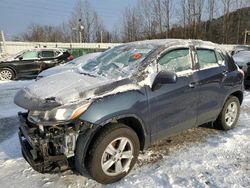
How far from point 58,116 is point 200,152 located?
7.84ft

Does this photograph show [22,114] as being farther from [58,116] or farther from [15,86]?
[15,86]

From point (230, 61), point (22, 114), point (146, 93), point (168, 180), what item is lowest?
point (168, 180)

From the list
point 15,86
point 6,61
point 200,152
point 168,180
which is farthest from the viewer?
point 6,61

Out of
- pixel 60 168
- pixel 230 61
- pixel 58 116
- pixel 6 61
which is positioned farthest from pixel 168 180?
pixel 6 61

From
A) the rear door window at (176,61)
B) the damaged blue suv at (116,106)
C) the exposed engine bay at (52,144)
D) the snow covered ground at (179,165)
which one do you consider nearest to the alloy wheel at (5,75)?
the snow covered ground at (179,165)

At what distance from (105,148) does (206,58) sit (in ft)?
8.07

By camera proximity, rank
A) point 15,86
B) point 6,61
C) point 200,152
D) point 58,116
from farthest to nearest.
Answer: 1. point 6,61
2. point 15,86
3. point 200,152
4. point 58,116

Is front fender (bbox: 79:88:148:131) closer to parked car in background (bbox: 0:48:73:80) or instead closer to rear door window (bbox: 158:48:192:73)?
rear door window (bbox: 158:48:192:73)

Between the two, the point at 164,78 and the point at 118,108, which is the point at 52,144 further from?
the point at 164,78

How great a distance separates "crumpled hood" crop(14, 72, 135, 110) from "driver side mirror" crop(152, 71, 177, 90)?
387 millimetres

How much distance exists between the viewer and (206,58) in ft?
14.9

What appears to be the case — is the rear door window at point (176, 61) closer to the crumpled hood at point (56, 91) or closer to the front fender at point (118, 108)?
the front fender at point (118, 108)

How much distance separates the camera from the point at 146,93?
351 centimetres

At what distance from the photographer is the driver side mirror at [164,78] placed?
3473 mm
